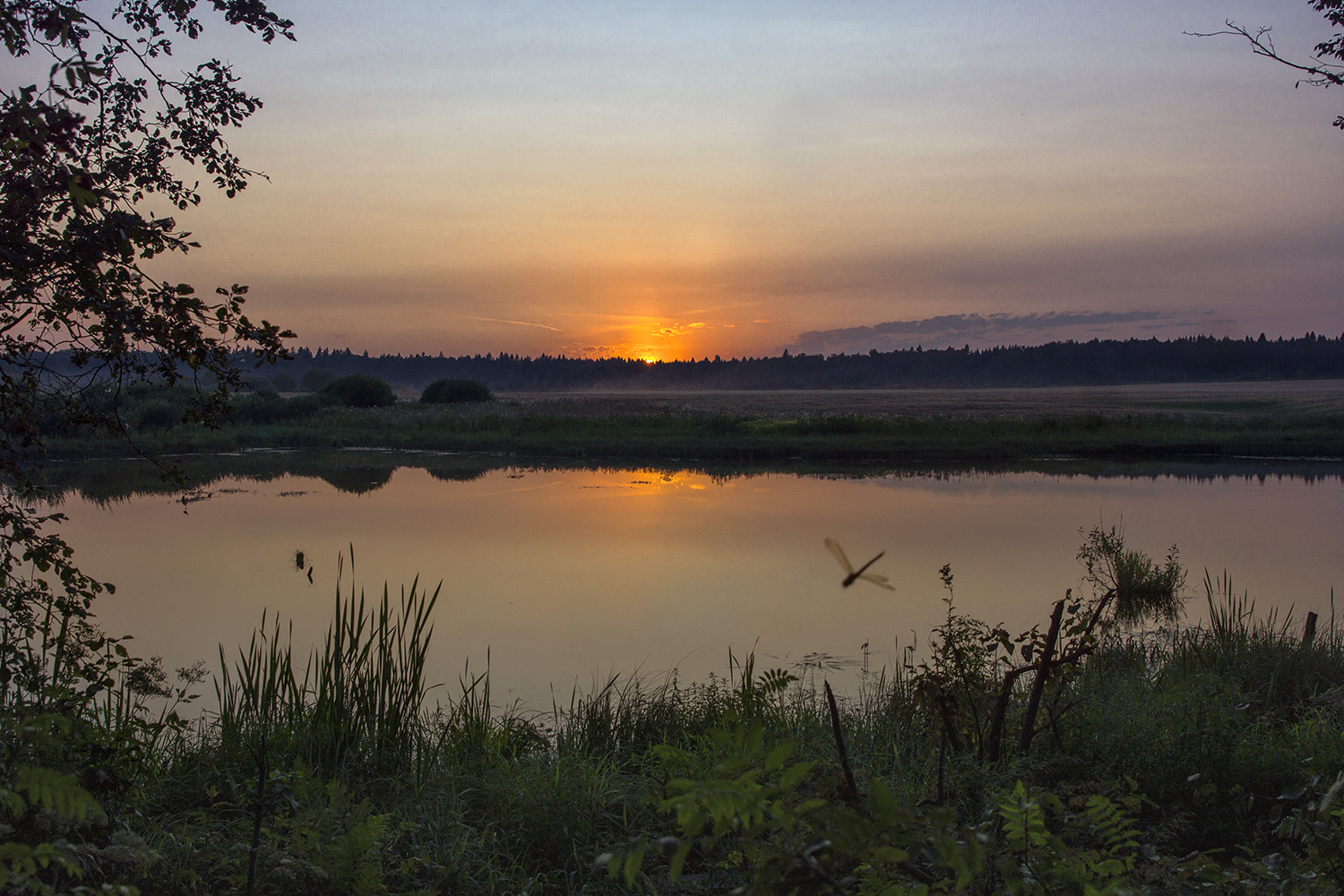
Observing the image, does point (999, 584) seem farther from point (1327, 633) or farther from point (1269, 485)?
point (1269, 485)

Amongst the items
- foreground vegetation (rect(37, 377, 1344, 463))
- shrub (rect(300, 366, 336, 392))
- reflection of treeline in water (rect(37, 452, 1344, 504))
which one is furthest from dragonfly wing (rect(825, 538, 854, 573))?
shrub (rect(300, 366, 336, 392))

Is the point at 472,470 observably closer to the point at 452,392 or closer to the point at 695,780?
the point at 695,780

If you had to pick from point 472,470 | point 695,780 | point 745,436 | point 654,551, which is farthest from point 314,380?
point 695,780

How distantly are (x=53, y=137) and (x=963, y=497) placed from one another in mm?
18375

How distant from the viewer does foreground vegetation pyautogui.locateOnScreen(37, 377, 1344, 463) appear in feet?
92.1

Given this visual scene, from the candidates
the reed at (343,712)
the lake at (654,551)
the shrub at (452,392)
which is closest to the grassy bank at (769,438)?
the lake at (654,551)

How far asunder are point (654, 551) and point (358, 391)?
128ft

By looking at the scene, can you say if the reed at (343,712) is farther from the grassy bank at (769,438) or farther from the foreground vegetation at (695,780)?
the grassy bank at (769,438)

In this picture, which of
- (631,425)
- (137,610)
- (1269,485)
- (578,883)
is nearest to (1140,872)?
(578,883)

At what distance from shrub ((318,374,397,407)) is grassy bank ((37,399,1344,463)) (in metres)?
9.42

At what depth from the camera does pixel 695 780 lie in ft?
6.93

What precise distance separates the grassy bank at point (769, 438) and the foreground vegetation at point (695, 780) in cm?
2251

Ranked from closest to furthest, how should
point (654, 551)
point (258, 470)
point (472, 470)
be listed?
point (654, 551) → point (258, 470) → point (472, 470)

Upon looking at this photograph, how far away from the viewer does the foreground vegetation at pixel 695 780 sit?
2035 millimetres
